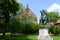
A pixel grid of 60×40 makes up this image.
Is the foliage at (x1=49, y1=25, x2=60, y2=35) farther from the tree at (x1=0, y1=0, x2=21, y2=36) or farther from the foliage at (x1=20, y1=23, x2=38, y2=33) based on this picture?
the tree at (x1=0, y1=0, x2=21, y2=36)

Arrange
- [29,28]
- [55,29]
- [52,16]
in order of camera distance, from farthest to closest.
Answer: [52,16], [29,28], [55,29]

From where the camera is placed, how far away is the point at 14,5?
28.7 metres

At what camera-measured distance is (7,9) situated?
3033 cm

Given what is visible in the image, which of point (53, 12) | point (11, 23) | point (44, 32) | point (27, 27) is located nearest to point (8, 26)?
point (11, 23)

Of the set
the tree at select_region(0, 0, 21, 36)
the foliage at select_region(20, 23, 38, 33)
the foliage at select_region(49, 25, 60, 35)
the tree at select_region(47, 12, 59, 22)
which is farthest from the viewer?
the tree at select_region(47, 12, 59, 22)

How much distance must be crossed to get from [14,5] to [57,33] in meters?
9.28

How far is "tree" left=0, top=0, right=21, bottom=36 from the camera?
28534 millimetres

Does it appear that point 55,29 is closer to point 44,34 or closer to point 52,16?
point 44,34

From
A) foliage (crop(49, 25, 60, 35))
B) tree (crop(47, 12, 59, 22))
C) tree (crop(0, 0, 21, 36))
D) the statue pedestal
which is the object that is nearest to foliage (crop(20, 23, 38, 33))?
foliage (crop(49, 25, 60, 35))

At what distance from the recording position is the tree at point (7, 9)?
2853 centimetres

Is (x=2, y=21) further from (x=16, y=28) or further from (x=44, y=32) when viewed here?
(x=44, y=32)

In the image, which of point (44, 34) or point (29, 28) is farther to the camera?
point (29, 28)

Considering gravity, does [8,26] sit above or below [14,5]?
below

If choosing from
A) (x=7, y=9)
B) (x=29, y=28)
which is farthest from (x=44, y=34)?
(x=29, y=28)
